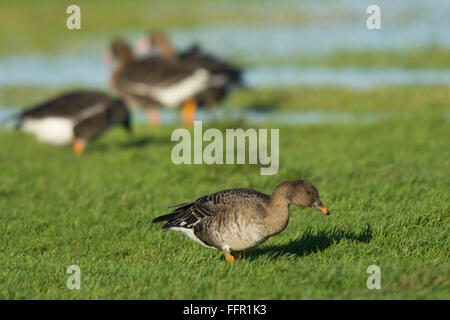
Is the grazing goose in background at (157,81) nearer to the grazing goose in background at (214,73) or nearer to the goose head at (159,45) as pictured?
the grazing goose in background at (214,73)

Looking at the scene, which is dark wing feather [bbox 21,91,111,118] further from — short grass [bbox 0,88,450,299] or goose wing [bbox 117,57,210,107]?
goose wing [bbox 117,57,210,107]

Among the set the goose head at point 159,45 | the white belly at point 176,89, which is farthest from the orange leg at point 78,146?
the goose head at point 159,45

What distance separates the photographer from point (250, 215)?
6250 mm

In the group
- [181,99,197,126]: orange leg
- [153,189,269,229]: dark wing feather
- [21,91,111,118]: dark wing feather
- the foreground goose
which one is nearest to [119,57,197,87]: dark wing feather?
[181,99,197,126]: orange leg

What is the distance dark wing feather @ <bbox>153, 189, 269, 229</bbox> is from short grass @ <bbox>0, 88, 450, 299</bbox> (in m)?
0.39

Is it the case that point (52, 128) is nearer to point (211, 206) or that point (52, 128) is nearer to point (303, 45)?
point (211, 206)

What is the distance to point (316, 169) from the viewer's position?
11148 mm

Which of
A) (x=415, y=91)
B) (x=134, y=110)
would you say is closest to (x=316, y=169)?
(x=415, y=91)

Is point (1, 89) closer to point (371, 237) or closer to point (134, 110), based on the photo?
point (134, 110)

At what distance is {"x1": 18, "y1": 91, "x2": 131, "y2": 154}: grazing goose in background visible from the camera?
13531mm

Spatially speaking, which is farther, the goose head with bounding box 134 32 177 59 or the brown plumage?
the goose head with bounding box 134 32 177 59

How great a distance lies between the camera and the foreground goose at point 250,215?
20.5 feet

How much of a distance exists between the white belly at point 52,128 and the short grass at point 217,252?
18.8 inches
